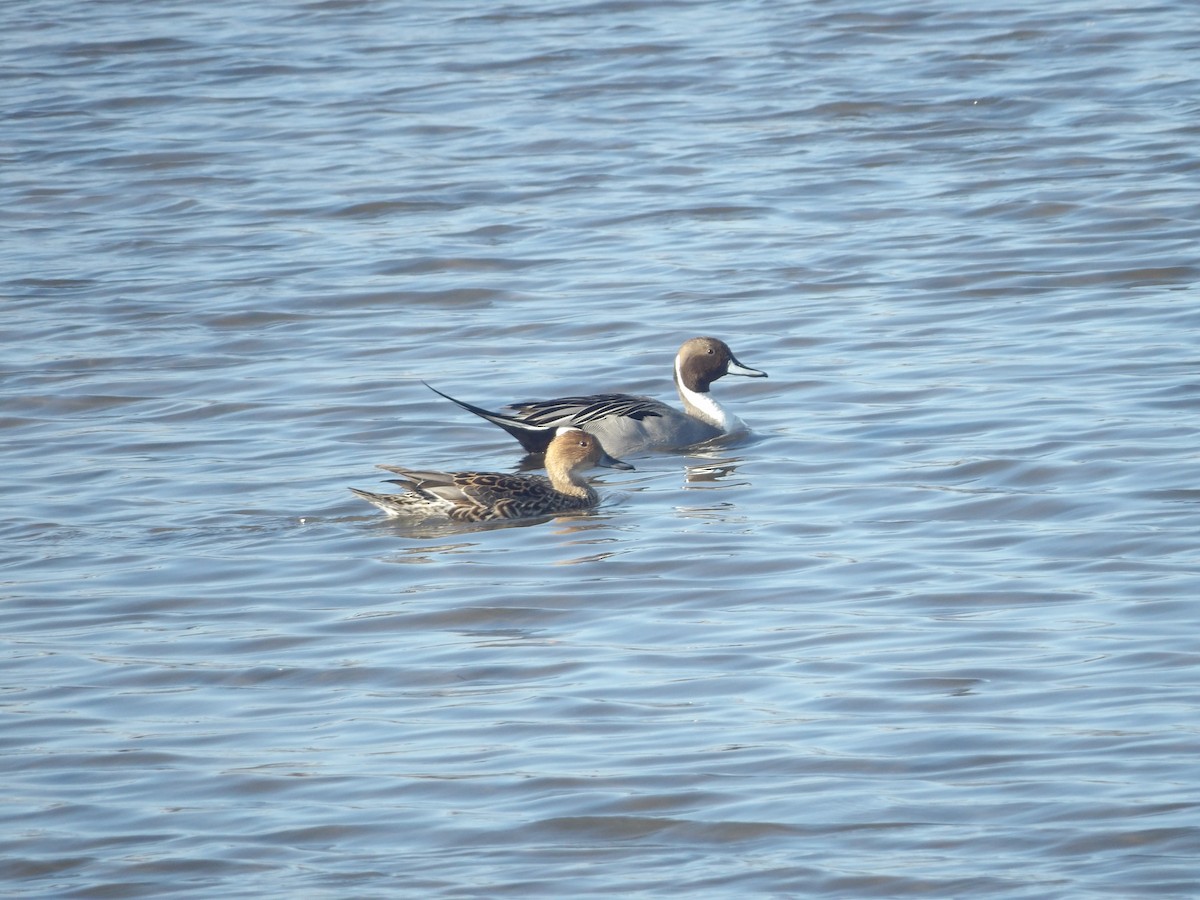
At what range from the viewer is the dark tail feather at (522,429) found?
33.0 feet

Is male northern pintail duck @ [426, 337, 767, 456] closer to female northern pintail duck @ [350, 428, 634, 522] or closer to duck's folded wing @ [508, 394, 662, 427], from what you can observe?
duck's folded wing @ [508, 394, 662, 427]

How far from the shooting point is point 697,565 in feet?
25.7

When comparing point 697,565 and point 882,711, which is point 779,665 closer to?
point 882,711

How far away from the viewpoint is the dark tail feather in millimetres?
10047

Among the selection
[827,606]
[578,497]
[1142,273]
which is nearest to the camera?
[827,606]

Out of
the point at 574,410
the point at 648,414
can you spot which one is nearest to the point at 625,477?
the point at 574,410

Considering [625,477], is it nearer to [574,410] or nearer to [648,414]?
[574,410]

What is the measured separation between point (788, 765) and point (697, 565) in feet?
7.58

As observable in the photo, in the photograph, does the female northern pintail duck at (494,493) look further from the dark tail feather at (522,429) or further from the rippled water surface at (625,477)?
the dark tail feather at (522,429)

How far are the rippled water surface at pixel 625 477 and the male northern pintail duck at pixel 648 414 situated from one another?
0.83 feet

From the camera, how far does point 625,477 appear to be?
33.1 feet

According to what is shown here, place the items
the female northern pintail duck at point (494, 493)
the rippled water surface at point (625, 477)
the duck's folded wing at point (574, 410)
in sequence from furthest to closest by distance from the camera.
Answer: the duck's folded wing at point (574, 410) < the female northern pintail duck at point (494, 493) < the rippled water surface at point (625, 477)

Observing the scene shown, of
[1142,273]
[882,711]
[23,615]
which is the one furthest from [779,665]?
[1142,273]

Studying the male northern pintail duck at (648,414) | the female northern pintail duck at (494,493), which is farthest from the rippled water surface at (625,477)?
the male northern pintail duck at (648,414)
